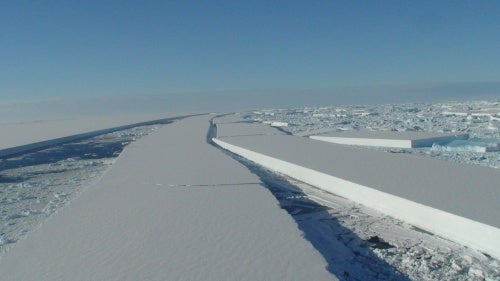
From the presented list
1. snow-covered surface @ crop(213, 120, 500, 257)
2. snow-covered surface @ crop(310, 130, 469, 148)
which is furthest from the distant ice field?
snow-covered surface @ crop(310, 130, 469, 148)

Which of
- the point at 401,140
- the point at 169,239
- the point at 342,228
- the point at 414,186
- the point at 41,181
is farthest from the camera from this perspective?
the point at 401,140

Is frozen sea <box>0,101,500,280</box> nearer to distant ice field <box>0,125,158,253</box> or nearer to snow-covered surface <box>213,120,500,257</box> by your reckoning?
distant ice field <box>0,125,158,253</box>

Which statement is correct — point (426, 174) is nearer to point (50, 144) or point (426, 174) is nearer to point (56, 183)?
point (56, 183)

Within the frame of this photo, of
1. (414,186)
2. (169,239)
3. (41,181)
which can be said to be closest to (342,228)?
(414,186)

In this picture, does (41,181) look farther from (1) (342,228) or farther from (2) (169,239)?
(1) (342,228)

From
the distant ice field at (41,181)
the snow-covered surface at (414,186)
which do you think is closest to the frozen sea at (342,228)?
the distant ice field at (41,181)
